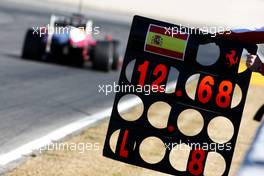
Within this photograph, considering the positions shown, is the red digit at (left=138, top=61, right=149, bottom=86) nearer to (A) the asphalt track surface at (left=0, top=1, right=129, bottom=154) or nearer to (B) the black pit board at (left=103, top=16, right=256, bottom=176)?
(B) the black pit board at (left=103, top=16, right=256, bottom=176)

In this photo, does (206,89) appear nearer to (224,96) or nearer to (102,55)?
(224,96)

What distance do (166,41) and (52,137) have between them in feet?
10.0

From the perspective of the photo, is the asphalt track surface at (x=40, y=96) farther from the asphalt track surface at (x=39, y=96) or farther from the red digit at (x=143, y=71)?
the red digit at (x=143, y=71)

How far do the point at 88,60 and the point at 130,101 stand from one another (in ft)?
16.9

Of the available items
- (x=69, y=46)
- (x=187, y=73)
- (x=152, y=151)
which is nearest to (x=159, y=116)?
(x=152, y=151)

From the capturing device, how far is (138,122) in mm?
5953

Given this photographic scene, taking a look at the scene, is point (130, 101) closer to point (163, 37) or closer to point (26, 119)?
point (26, 119)

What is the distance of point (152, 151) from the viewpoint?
8070 millimetres

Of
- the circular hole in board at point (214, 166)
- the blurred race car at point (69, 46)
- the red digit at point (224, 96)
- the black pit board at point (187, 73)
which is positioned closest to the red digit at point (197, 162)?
the black pit board at point (187, 73)

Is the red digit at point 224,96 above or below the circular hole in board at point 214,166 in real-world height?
above

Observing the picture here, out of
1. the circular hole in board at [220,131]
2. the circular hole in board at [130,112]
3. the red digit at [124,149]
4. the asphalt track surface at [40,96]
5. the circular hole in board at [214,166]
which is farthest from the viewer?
the circular hole in board at [130,112]

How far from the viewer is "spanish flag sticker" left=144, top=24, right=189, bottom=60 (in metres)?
5.78

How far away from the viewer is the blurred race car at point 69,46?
16.8 m

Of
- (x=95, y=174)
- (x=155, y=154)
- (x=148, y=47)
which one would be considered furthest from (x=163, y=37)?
(x=155, y=154)
